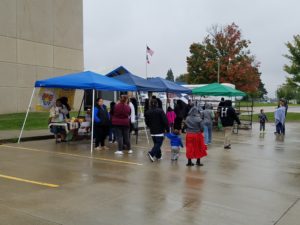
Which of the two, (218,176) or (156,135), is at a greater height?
(156,135)

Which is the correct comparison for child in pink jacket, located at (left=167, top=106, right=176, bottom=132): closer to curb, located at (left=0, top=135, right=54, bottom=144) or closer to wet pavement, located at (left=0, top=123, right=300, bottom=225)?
curb, located at (left=0, top=135, right=54, bottom=144)

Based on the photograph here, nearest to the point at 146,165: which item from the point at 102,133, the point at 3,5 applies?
the point at 102,133

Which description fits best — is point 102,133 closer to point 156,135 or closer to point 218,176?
point 156,135

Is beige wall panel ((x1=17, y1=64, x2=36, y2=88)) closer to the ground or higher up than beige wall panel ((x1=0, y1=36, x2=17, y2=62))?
closer to the ground

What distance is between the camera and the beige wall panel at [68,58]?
30406 millimetres

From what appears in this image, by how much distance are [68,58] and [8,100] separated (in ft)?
21.4

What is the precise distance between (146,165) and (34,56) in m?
20.4

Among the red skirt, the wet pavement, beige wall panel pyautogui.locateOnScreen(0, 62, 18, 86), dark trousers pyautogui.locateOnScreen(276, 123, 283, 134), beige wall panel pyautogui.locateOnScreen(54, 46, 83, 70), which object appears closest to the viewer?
the wet pavement

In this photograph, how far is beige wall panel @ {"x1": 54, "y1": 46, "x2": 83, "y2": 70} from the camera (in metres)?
30.4

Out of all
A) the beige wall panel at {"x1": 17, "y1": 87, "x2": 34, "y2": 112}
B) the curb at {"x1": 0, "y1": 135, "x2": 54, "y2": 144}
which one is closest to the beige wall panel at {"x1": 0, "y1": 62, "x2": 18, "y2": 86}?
the beige wall panel at {"x1": 17, "y1": 87, "x2": 34, "y2": 112}

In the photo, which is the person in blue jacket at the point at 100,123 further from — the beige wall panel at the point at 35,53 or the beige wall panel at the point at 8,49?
the beige wall panel at the point at 35,53

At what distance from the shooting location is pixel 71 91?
674 inches

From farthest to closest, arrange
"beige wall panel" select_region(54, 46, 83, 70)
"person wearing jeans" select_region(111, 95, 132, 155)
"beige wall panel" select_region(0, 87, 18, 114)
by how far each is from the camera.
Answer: "beige wall panel" select_region(54, 46, 83, 70) < "beige wall panel" select_region(0, 87, 18, 114) < "person wearing jeans" select_region(111, 95, 132, 155)

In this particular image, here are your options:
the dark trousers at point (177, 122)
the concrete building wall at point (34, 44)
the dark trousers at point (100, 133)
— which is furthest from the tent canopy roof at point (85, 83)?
the concrete building wall at point (34, 44)
